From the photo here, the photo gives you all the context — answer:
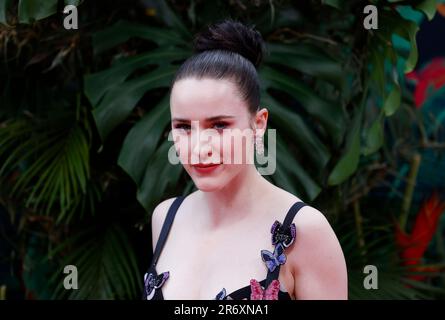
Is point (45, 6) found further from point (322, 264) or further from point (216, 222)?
point (322, 264)

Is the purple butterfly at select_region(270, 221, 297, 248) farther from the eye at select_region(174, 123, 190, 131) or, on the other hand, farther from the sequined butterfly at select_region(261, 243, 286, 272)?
the eye at select_region(174, 123, 190, 131)

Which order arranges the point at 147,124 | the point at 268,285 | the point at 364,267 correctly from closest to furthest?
1. the point at 268,285
2. the point at 147,124
3. the point at 364,267

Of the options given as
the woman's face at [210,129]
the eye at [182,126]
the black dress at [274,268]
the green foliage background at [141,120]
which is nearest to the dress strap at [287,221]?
the black dress at [274,268]

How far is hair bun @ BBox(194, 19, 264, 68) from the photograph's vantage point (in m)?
1.54

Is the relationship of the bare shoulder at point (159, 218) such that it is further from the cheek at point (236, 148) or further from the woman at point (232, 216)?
the cheek at point (236, 148)

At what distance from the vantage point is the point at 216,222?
5.05ft

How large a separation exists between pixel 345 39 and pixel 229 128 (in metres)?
1.50

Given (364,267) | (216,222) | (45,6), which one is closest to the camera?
(216,222)

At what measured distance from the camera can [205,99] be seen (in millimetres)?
1420

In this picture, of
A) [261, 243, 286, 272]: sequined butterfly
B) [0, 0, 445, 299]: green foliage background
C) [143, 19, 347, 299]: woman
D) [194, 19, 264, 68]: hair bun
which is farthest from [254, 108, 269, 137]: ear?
[0, 0, 445, 299]: green foliage background

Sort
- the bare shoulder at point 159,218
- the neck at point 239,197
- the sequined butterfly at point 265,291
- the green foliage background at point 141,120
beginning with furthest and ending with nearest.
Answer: the green foliage background at point 141,120
the bare shoulder at point 159,218
the neck at point 239,197
the sequined butterfly at point 265,291

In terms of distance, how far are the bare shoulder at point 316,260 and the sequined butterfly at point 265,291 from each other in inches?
2.2

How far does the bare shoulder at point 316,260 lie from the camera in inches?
56.0
